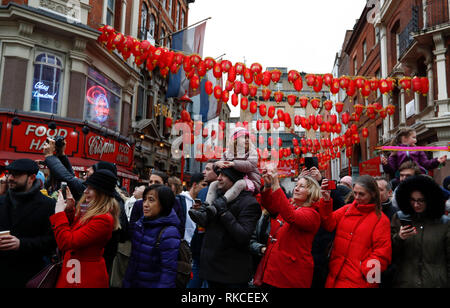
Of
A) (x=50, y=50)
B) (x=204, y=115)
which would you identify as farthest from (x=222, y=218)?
(x=204, y=115)

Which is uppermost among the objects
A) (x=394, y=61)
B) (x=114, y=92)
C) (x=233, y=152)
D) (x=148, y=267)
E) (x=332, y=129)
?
(x=394, y=61)

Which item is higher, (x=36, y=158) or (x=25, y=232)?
(x=36, y=158)

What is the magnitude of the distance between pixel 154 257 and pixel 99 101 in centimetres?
1309

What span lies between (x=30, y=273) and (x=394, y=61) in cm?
2078

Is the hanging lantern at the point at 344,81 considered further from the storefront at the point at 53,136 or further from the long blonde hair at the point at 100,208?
the long blonde hair at the point at 100,208

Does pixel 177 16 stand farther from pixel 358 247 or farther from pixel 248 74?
pixel 358 247

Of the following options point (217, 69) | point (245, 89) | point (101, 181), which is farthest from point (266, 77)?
point (101, 181)

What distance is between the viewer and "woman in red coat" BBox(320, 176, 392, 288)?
2.87 metres

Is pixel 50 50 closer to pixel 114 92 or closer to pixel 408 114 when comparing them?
pixel 114 92

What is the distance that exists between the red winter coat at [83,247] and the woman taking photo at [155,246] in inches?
12.6

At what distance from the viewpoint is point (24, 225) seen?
9.82ft

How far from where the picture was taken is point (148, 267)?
9.71 ft

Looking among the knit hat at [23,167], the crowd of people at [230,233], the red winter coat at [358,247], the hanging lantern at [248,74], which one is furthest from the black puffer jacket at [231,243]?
the hanging lantern at [248,74]

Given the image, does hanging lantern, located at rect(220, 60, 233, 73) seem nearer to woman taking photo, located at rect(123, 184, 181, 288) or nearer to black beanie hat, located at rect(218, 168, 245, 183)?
black beanie hat, located at rect(218, 168, 245, 183)
